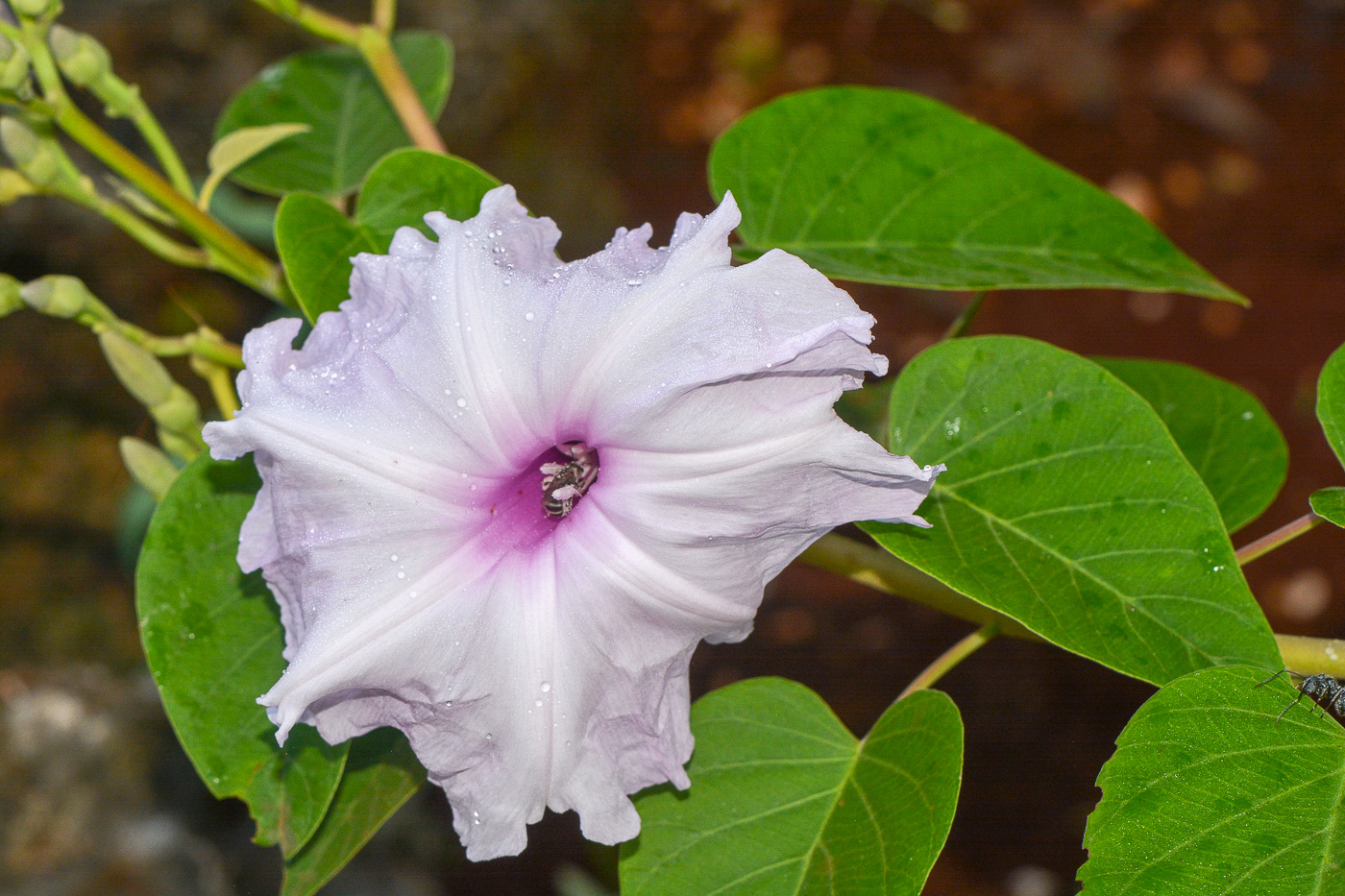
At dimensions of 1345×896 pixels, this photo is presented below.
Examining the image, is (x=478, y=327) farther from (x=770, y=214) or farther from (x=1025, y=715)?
(x=1025, y=715)

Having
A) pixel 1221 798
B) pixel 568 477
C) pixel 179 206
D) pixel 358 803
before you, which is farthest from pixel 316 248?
pixel 1221 798

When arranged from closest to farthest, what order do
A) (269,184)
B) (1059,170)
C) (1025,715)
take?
1. (1059,170)
2. (269,184)
3. (1025,715)

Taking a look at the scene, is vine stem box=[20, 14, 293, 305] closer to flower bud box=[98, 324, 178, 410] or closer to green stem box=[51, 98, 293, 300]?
green stem box=[51, 98, 293, 300]

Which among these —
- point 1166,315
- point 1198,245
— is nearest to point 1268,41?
point 1198,245

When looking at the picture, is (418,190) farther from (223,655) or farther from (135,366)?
(223,655)

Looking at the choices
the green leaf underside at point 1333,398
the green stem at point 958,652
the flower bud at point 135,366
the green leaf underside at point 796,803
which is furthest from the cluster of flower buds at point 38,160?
the green leaf underside at point 1333,398
